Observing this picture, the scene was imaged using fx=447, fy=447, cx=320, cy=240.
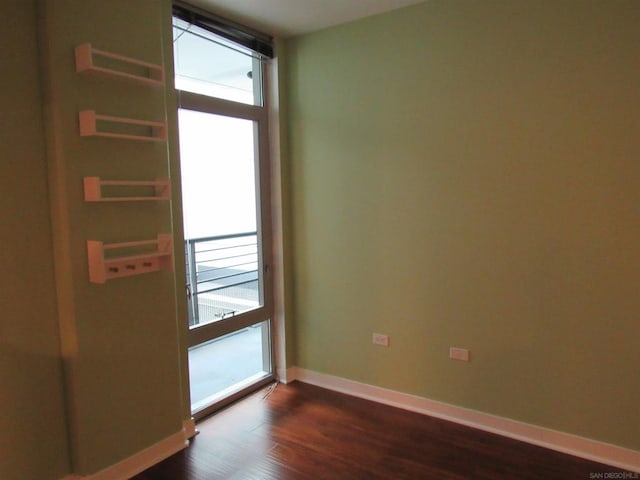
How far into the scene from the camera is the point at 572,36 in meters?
2.46

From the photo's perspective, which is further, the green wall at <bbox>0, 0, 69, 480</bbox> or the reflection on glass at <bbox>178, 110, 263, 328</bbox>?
the reflection on glass at <bbox>178, 110, 263, 328</bbox>

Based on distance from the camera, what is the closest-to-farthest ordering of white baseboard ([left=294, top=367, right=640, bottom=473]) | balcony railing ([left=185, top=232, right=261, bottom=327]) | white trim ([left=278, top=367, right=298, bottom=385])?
1. white baseboard ([left=294, top=367, right=640, bottom=473])
2. balcony railing ([left=185, top=232, right=261, bottom=327])
3. white trim ([left=278, top=367, right=298, bottom=385])

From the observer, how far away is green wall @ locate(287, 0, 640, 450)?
2.45 m

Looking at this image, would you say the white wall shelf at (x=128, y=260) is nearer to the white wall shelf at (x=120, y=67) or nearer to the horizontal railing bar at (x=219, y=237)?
the horizontal railing bar at (x=219, y=237)

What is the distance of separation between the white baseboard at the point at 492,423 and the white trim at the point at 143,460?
1162 mm

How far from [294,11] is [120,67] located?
125cm

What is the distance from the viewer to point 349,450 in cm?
271

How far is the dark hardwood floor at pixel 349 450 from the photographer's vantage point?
8.15ft

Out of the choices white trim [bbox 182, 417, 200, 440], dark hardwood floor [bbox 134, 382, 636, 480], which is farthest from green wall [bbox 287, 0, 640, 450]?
white trim [bbox 182, 417, 200, 440]

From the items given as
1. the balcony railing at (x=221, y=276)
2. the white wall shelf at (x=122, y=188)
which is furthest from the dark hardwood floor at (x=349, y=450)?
the white wall shelf at (x=122, y=188)

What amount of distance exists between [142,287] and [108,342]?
338 millimetres

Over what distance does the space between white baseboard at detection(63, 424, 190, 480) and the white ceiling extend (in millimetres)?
2719

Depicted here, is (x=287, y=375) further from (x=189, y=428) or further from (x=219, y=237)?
(x=219, y=237)

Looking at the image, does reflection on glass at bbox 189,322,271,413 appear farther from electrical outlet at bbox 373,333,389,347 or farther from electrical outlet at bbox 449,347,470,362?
electrical outlet at bbox 449,347,470,362
